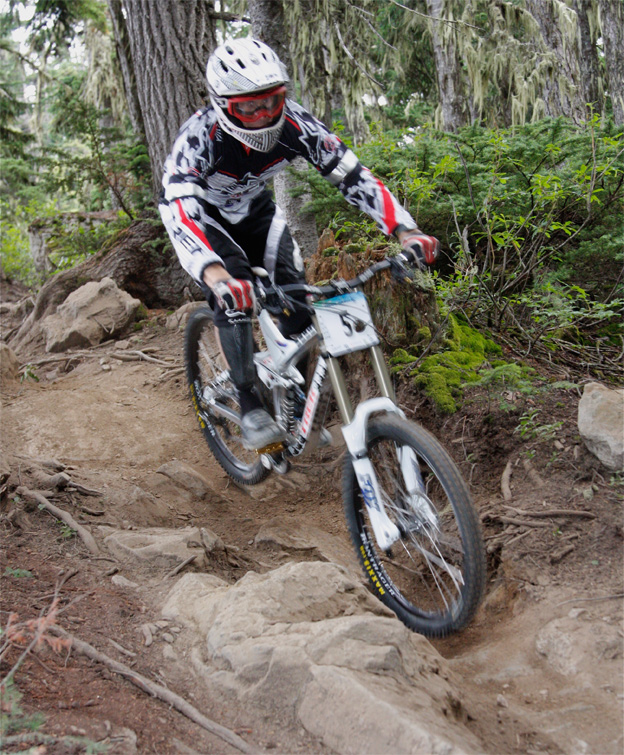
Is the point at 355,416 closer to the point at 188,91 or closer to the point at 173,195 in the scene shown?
the point at 173,195

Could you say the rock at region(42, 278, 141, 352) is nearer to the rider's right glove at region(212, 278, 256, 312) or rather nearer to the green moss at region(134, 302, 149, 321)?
the green moss at region(134, 302, 149, 321)

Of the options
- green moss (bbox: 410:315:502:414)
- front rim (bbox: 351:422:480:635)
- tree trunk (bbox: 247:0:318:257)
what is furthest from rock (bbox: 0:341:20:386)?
front rim (bbox: 351:422:480:635)

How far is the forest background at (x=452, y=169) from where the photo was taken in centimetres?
516

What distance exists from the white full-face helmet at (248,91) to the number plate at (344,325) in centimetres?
100

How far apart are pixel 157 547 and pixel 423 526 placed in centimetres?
149

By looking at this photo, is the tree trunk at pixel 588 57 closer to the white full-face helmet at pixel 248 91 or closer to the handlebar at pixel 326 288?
the white full-face helmet at pixel 248 91

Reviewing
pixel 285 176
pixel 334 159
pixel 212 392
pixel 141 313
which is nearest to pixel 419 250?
pixel 334 159

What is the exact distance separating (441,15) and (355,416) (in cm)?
917

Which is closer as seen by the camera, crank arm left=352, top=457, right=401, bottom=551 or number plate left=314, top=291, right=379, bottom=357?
crank arm left=352, top=457, right=401, bottom=551

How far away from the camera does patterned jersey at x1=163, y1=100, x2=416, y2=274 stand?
11.7 feet

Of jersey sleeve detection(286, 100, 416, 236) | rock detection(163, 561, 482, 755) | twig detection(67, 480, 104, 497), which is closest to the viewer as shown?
rock detection(163, 561, 482, 755)

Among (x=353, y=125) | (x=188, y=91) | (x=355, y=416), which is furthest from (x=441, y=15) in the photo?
(x=355, y=416)

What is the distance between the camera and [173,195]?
3.60 m

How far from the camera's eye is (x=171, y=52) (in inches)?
285
